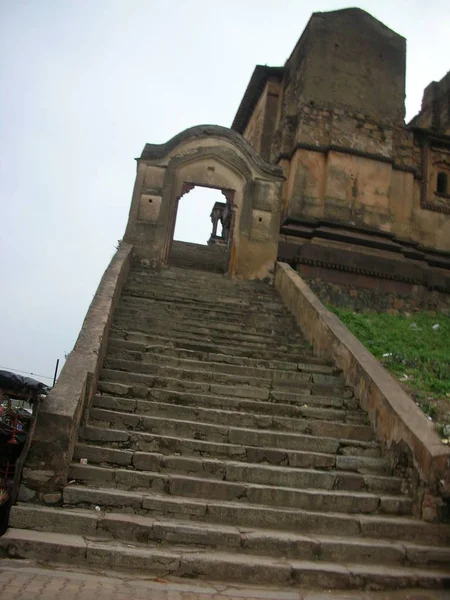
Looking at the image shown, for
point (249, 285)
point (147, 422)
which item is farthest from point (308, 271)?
point (147, 422)

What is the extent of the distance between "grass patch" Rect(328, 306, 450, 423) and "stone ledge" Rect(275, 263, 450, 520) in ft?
2.09

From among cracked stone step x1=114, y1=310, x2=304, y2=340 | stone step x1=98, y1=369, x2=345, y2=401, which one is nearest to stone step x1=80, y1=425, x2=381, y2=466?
stone step x1=98, y1=369, x2=345, y2=401

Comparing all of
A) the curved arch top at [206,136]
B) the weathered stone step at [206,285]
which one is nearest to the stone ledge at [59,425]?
the weathered stone step at [206,285]

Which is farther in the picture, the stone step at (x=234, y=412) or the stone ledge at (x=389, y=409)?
the stone step at (x=234, y=412)

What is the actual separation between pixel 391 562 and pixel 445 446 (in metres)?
1.24

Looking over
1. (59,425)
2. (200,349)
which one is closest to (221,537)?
(59,425)

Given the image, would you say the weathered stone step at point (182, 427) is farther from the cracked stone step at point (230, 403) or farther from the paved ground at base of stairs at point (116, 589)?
the paved ground at base of stairs at point (116, 589)

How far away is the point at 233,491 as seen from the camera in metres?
5.27

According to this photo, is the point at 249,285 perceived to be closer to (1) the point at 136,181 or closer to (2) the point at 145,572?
(1) the point at 136,181

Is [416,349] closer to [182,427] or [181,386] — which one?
[181,386]

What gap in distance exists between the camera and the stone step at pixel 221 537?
14.9ft

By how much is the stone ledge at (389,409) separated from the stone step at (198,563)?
3.02 feet

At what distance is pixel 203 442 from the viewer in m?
5.82

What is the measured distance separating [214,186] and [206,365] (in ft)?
20.7
